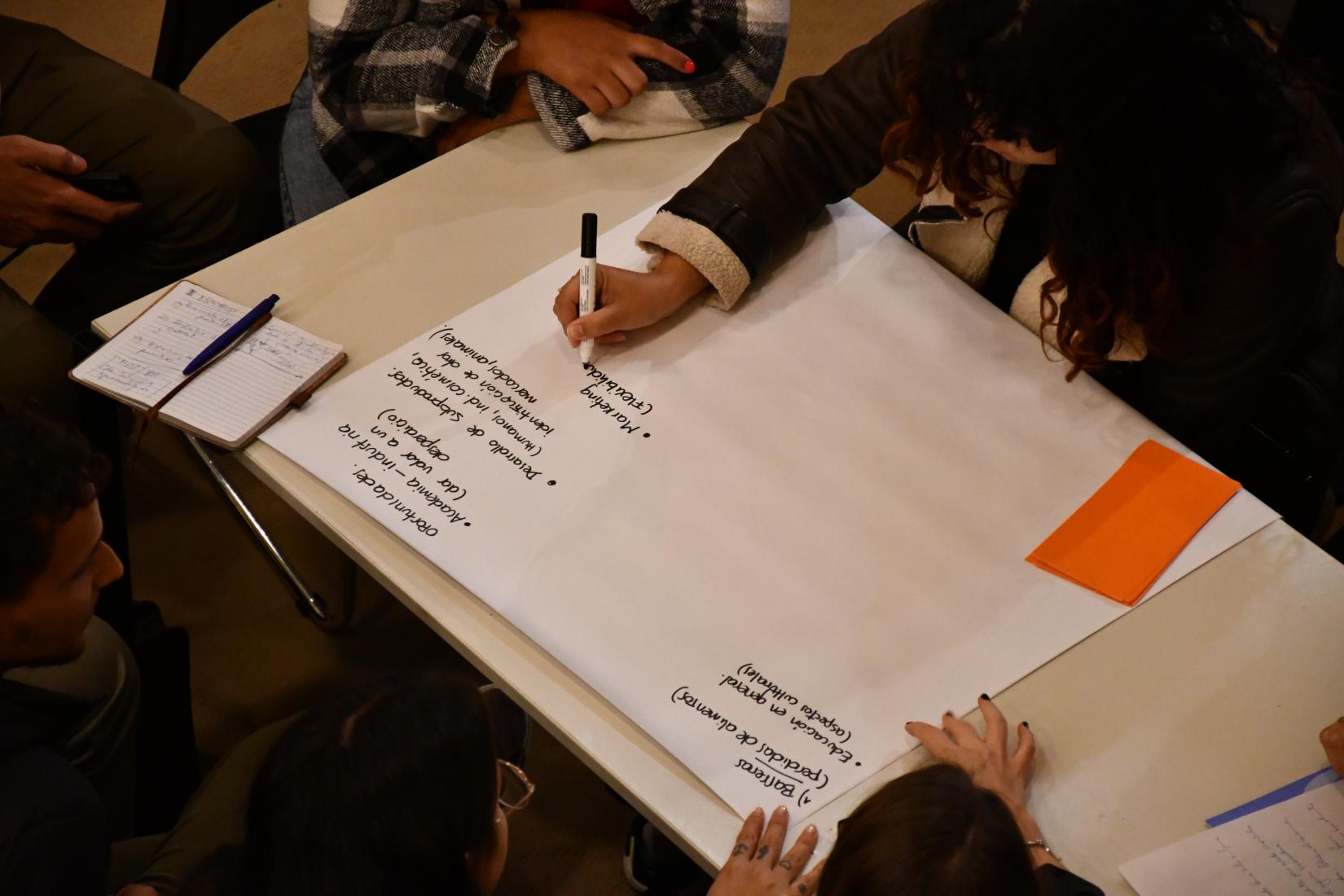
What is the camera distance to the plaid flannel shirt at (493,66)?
131 cm

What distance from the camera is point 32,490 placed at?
0.97m

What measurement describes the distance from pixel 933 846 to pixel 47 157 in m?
1.40

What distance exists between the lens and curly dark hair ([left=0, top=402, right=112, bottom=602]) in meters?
0.95

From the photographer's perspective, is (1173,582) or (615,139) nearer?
(1173,582)

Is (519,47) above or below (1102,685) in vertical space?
above

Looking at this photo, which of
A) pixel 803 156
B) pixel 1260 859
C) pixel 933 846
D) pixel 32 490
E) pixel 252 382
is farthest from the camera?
pixel 803 156

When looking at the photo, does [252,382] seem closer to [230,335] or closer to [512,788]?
[230,335]

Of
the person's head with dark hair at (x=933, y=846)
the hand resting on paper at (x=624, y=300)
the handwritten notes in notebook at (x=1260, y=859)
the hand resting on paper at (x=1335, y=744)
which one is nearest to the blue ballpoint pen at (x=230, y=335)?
the hand resting on paper at (x=624, y=300)

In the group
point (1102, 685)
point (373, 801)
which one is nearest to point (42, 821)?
point (373, 801)

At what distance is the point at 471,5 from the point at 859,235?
533 mm

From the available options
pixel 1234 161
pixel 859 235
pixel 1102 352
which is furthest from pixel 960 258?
pixel 1234 161

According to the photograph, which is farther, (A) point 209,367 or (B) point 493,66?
(B) point 493,66

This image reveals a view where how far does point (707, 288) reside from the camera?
3.97ft

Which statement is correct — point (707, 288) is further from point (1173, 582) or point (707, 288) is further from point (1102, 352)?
point (1173, 582)
